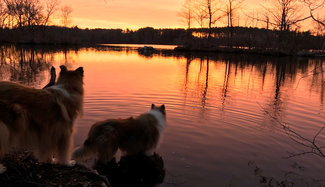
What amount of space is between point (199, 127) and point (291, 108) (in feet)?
19.7

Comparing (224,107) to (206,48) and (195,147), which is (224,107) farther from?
(206,48)

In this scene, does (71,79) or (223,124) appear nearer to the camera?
(71,79)

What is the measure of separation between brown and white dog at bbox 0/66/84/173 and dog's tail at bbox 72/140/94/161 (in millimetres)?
417

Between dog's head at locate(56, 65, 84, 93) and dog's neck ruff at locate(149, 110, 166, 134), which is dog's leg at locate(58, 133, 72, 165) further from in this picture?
dog's neck ruff at locate(149, 110, 166, 134)

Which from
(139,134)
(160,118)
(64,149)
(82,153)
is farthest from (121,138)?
(160,118)

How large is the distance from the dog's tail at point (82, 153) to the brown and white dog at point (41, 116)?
417 mm

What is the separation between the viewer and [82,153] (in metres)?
4.84

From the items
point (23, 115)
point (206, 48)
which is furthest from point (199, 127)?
point (206, 48)

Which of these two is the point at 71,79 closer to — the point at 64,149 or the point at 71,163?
the point at 64,149

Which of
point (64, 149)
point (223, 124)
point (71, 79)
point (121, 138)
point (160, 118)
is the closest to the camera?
point (64, 149)

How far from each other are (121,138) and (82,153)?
0.87 metres

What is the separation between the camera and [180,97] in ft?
43.3

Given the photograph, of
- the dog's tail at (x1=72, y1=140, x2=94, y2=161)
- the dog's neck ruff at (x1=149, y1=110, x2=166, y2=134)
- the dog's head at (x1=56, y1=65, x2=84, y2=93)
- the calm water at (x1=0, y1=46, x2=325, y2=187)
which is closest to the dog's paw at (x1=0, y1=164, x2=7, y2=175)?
the dog's tail at (x1=72, y1=140, x2=94, y2=161)

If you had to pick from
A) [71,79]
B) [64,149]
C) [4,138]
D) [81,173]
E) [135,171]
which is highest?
[71,79]
